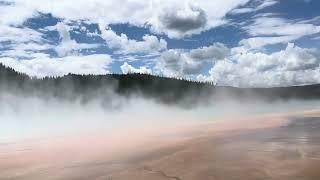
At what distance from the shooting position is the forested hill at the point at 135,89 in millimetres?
65062

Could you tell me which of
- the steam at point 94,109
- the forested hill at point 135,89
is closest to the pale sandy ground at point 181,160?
the steam at point 94,109

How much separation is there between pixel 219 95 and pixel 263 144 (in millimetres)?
78179

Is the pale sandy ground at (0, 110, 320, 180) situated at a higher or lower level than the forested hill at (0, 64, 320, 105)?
lower

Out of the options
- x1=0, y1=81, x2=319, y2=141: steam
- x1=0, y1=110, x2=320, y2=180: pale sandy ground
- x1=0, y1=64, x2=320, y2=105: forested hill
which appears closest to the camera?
x1=0, y1=110, x2=320, y2=180: pale sandy ground

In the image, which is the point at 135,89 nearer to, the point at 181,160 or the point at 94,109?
the point at 94,109

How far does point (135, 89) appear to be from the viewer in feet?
267

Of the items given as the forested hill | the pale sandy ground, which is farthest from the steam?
the pale sandy ground

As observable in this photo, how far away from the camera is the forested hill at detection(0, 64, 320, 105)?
213 ft

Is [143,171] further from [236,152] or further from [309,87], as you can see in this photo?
[309,87]

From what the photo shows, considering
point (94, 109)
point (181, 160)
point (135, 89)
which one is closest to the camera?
point (181, 160)

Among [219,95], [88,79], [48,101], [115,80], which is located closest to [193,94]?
[219,95]

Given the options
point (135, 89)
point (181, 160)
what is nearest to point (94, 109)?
point (135, 89)

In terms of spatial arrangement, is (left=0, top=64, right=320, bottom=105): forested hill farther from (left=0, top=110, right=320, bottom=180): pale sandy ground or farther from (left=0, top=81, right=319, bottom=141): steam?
(left=0, top=110, right=320, bottom=180): pale sandy ground

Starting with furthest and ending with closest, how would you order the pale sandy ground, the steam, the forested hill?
the forested hill < the steam < the pale sandy ground
